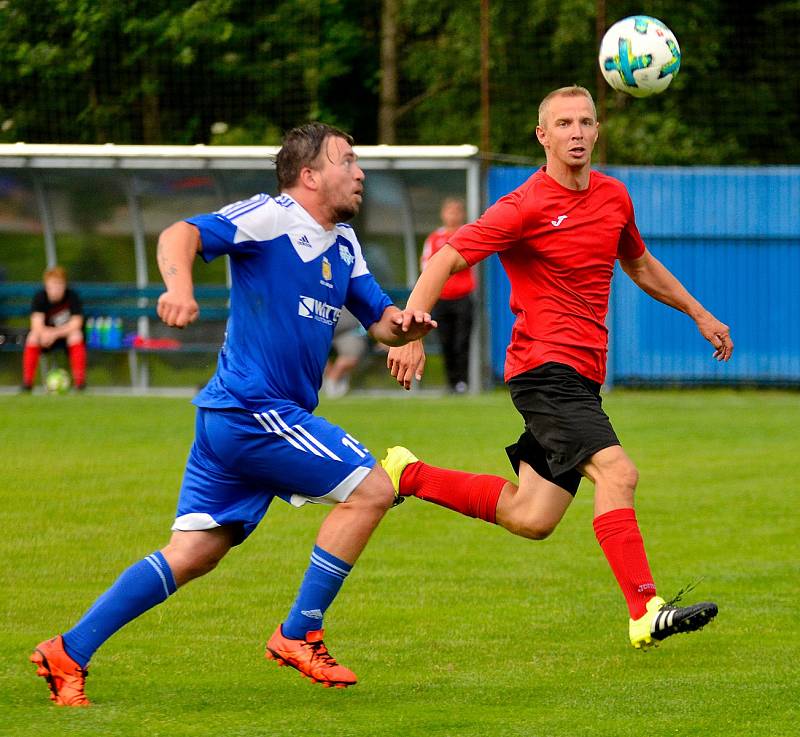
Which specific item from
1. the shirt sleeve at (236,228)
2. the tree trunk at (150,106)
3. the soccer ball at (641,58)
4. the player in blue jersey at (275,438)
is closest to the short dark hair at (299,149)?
the player in blue jersey at (275,438)

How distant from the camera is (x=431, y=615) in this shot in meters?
7.04

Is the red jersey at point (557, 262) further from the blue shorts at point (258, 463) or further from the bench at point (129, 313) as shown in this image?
the bench at point (129, 313)

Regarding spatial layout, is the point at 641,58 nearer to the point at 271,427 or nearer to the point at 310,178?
the point at 310,178

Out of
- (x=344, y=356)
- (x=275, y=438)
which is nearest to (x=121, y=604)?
(x=275, y=438)

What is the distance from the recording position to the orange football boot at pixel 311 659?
5.49 m

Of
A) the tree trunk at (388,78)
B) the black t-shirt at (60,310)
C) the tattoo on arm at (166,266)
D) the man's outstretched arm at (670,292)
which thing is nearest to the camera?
the tattoo on arm at (166,266)

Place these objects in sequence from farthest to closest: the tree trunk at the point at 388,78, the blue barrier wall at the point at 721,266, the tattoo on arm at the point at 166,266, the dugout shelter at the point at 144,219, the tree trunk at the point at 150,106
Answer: the tree trunk at the point at 388,78 < the tree trunk at the point at 150,106 < the blue barrier wall at the point at 721,266 < the dugout shelter at the point at 144,219 < the tattoo on arm at the point at 166,266

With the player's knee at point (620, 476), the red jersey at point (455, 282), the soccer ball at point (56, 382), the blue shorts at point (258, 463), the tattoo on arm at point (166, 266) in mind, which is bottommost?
the soccer ball at point (56, 382)

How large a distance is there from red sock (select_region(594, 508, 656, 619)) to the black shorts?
295 millimetres

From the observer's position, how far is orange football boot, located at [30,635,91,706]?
17.5 ft

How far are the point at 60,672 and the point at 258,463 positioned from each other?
94cm

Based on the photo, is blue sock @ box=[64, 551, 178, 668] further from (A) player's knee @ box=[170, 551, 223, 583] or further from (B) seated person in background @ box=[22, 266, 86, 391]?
(B) seated person in background @ box=[22, 266, 86, 391]

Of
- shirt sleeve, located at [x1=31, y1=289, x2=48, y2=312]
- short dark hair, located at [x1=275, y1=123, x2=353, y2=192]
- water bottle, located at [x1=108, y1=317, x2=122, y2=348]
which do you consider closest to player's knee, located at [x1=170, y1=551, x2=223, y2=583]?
short dark hair, located at [x1=275, y1=123, x2=353, y2=192]

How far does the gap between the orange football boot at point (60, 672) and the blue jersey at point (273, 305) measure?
944 millimetres
